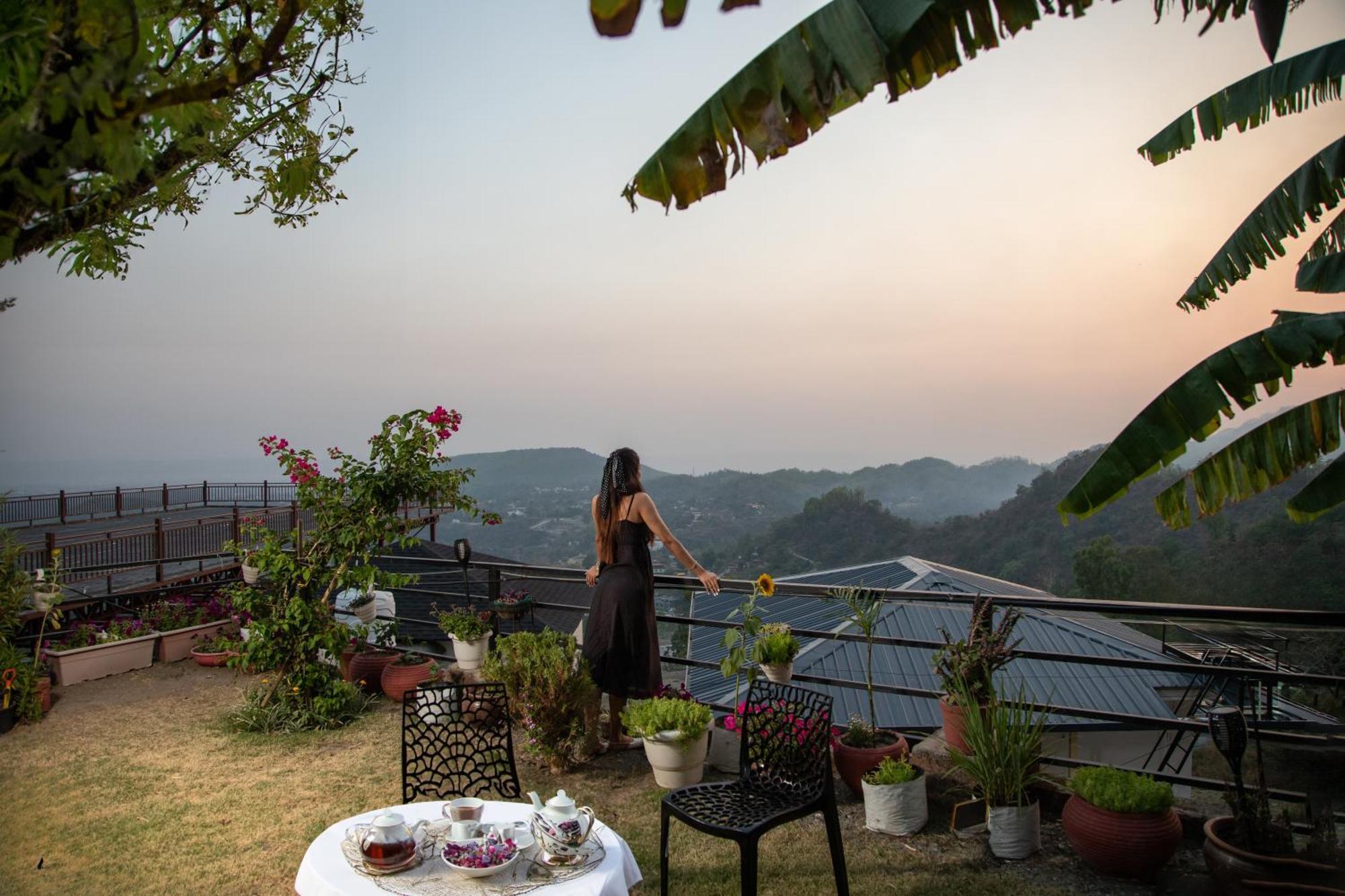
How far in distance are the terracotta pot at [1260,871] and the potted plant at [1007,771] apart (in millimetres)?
683

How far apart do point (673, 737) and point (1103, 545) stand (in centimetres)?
2115

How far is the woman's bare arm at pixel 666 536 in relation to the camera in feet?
15.4

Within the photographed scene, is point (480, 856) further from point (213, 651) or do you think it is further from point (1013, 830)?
point (213, 651)

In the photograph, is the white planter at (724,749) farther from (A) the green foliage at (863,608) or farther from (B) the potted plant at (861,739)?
(A) the green foliage at (863,608)

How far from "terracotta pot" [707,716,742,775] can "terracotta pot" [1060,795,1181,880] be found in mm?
1837

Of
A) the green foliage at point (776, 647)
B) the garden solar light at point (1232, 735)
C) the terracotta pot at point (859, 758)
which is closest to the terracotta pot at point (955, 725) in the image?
the terracotta pot at point (859, 758)

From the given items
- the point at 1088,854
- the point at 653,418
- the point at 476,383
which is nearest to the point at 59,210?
the point at 1088,854

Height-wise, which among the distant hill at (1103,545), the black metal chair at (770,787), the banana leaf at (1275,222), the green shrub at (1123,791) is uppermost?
the banana leaf at (1275,222)

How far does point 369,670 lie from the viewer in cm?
652

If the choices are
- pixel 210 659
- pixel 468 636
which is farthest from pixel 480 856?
pixel 210 659

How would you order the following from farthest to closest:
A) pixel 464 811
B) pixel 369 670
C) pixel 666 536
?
pixel 369 670, pixel 666 536, pixel 464 811

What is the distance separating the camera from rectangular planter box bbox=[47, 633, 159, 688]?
718 centimetres

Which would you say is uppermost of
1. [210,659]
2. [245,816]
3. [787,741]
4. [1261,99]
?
[1261,99]

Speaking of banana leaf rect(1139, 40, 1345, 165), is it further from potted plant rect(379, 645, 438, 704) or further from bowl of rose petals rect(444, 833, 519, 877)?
potted plant rect(379, 645, 438, 704)
